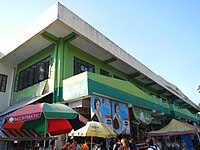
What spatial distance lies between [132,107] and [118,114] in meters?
1.64

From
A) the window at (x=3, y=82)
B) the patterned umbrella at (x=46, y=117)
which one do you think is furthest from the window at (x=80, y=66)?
the patterned umbrella at (x=46, y=117)

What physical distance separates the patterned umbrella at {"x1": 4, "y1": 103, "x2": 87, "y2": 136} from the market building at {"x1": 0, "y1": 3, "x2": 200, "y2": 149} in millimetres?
2542

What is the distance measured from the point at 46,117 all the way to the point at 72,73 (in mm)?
6332

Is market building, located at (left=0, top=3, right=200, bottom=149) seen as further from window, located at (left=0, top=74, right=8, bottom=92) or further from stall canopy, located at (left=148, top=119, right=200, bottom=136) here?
stall canopy, located at (left=148, top=119, right=200, bottom=136)

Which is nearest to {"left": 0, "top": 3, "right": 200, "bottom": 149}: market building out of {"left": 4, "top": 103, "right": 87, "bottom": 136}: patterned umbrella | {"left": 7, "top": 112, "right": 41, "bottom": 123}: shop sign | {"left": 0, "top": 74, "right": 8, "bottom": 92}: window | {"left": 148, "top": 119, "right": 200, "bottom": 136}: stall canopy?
{"left": 0, "top": 74, "right": 8, "bottom": 92}: window

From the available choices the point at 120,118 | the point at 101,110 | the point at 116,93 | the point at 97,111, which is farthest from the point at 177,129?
the point at 97,111

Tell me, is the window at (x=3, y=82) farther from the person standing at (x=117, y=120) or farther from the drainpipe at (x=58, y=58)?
the person standing at (x=117, y=120)

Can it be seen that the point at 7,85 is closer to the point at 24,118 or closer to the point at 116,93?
the point at 116,93

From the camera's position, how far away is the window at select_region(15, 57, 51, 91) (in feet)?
37.5

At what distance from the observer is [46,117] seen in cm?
466

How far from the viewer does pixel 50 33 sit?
35.0 ft

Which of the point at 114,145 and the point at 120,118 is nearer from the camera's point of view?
the point at 114,145

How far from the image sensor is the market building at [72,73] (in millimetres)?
9344

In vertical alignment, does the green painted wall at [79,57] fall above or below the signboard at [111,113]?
above
